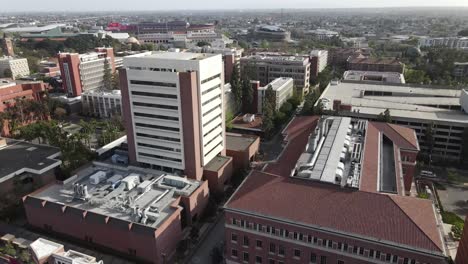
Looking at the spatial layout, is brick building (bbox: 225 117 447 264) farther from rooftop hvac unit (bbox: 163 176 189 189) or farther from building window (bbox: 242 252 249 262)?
rooftop hvac unit (bbox: 163 176 189 189)

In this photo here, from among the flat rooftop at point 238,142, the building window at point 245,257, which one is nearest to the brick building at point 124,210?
the building window at point 245,257

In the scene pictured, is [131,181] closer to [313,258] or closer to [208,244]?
[208,244]

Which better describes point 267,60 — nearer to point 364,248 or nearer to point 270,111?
point 270,111

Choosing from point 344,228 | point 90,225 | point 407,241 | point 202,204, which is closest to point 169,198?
point 202,204

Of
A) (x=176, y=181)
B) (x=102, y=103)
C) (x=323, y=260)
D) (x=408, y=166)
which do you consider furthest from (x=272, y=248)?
(x=102, y=103)

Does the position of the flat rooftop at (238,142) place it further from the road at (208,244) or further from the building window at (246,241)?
the building window at (246,241)
